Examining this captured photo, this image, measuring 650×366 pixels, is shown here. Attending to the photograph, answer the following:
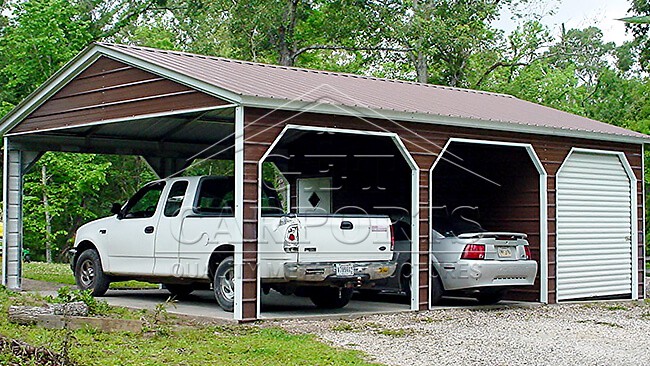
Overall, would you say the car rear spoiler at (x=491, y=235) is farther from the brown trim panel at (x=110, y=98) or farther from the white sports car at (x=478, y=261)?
the brown trim panel at (x=110, y=98)

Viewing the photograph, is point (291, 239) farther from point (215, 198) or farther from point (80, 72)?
point (80, 72)

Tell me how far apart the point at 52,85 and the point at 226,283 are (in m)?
4.96

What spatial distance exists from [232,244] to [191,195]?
1494 mm

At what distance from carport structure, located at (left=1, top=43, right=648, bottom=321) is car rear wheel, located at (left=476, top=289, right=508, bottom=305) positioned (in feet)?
2.18

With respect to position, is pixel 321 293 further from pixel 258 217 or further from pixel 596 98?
pixel 596 98

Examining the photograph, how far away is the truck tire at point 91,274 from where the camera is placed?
46.3 feet

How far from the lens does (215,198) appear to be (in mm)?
13148

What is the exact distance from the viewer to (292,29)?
30562 millimetres

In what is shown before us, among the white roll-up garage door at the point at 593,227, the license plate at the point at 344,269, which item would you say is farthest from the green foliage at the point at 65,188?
the license plate at the point at 344,269

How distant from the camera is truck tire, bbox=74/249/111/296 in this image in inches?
555

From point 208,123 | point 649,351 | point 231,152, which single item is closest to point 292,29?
point 231,152

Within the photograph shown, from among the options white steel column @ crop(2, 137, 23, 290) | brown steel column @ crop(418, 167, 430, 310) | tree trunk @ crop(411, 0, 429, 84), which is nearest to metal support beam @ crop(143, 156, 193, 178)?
white steel column @ crop(2, 137, 23, 290)

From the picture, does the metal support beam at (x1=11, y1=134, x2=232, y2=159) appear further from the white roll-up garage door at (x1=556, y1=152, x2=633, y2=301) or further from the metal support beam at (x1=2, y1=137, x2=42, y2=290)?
the white roll-up garage door at (x1=556, y1=152, x2=633, y2=301)

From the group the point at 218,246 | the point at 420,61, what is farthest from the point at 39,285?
the point at 420,61
